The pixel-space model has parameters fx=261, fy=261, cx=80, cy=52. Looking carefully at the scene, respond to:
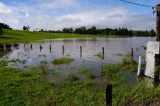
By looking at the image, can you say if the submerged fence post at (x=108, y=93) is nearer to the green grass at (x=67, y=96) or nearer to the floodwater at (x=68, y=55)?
the green grass at (x=67, y=96)

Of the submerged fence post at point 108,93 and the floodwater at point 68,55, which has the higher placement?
the submerged fence post at point 108,93

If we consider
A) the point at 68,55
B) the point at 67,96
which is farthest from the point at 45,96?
the point at 68,55

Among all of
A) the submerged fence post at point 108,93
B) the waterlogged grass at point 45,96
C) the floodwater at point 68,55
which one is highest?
the submerged fence post at point 108,93

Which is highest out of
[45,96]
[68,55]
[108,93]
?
[108,93]

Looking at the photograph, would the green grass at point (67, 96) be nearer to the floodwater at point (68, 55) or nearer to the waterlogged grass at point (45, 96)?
the waterlogged grass at point (45, 96)

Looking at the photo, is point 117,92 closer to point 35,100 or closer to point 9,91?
point 35,100

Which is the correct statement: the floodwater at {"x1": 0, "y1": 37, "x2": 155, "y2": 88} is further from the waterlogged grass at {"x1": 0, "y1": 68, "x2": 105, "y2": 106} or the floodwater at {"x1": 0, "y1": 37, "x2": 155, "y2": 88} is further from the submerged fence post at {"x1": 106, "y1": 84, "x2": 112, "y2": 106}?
the submerged fence post at {"x1": 106, "y1": 84, "x2": 112, "y2": 106}

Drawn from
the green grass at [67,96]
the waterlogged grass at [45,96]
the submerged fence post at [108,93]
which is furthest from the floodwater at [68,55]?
the submerged fence post at [108,93]

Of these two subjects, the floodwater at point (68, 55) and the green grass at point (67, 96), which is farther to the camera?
the floodwater at point (68, 55)

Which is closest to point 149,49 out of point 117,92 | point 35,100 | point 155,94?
point 117,92

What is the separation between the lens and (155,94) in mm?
11969

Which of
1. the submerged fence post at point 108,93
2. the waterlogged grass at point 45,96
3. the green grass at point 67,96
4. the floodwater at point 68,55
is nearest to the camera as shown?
the submerged fence post at point 108,93

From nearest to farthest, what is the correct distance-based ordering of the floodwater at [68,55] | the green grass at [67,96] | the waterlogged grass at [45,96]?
the green grass at [67,96] < the waterlogged grass at [45,96] < the floodwater at [68,55]

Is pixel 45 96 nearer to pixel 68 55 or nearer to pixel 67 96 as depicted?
pixel 67 96
